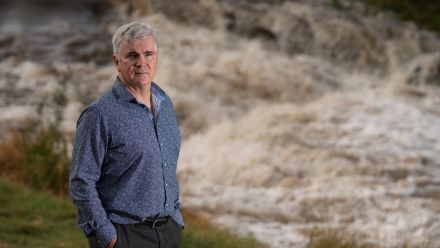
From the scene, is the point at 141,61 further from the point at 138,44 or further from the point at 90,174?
the point at 90,174

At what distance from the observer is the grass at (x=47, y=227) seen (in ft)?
20.0

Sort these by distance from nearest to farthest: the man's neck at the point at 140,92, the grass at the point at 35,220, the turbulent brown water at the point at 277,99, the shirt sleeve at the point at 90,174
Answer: the shirt sleeve at the point at 90,174 < the man's neck at the point at 140,92 < the grass at the point at 35,220 < the turbulent brown water at the point at 277,99

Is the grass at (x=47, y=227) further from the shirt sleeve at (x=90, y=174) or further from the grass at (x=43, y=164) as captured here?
the shirt sleeve at (x=90, y=174)

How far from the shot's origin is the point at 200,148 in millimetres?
11539

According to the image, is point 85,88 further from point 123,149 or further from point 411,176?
point 123,149

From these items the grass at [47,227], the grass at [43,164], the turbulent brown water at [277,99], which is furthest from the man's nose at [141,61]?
the grass at [43,164]

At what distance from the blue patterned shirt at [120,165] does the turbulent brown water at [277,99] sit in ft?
15.6

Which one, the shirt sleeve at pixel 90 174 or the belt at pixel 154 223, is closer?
the shirt sleeve at pixel 90 174

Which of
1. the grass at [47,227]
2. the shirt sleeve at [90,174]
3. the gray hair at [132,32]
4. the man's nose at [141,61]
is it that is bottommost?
the grass at [47,227]

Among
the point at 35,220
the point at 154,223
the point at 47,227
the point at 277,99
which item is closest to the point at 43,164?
the point at 35,220

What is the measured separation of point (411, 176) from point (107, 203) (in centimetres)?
793

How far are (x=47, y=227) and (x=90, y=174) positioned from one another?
386cm

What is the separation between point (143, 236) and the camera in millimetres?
2918

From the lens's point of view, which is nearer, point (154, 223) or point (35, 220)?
point (154, 223)
